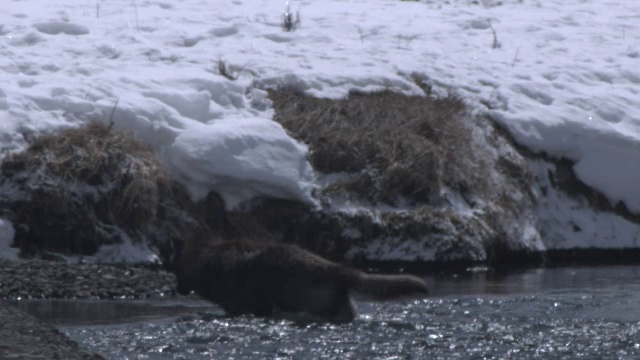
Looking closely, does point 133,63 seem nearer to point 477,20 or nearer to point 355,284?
point 477,20

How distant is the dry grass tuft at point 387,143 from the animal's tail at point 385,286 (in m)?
4.41

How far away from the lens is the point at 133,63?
54.7 feet

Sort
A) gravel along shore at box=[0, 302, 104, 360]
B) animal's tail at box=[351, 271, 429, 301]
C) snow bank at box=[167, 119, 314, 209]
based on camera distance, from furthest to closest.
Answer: snow bank at box=[167, 119, 314, 209] → animal's tail at box=[351, 271, 429, 301] → gravel along shore at box=[0, 302, 104, 360]

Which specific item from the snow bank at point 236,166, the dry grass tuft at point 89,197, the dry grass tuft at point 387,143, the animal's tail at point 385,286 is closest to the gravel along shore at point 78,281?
the dry grass tuft at point 89,197

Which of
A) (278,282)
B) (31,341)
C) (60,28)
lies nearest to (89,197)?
(278,282)

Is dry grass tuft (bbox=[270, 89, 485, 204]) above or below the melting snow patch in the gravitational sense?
below

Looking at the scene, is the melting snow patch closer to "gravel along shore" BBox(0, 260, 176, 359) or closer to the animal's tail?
"gravel along shore" BBox(0, 260, 176, 359)

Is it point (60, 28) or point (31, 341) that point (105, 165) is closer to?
point (60, 28)

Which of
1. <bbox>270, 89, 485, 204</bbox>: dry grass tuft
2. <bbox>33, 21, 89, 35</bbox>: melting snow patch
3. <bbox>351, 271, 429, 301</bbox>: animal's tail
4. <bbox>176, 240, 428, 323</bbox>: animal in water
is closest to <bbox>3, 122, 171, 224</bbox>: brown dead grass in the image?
<bbox>270, 89, 485, 204</bbox>: dry grass tuft

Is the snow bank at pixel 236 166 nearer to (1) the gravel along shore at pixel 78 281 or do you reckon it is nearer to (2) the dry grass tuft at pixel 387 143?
(2) the dry grass tuft at pixel 387 143

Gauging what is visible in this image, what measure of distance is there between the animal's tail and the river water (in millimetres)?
183

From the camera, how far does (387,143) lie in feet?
48.6

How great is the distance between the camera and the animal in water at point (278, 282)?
9.77 m

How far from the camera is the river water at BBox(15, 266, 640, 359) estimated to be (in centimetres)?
855
